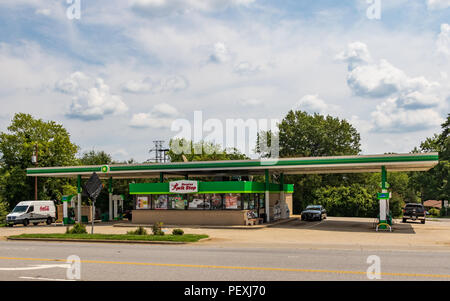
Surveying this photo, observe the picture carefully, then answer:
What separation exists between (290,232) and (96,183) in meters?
13.1

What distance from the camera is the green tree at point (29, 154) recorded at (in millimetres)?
52450

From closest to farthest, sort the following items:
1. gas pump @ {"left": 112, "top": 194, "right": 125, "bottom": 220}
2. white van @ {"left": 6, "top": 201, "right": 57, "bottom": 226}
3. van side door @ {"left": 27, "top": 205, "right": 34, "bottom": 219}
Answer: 1. white van @ {"left": 6, "top": 201, "right": 57, "bottom": 226}
2. van side door @ {"left": 27, "top": 205, "right": 34, "bottom": 219}
3. gas pump @ {"left": 112, "top": 194, "right": 125, "bottom": 220}

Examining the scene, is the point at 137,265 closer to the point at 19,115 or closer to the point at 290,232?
the point at 290,232

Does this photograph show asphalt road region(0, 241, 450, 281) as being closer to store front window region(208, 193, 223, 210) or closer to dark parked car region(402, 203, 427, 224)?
store front window region(208, 193, 223, 210)

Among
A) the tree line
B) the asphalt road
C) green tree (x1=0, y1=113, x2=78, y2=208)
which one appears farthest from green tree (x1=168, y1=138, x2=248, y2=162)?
the asphalt road

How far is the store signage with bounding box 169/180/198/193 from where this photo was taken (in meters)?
36.1

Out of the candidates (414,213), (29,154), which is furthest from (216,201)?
(29,154)

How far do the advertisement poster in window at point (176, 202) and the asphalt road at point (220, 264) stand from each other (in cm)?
1739

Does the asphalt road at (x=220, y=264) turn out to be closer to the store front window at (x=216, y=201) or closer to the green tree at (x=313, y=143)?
the store front window at (x=216, y=201)

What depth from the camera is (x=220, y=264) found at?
48.8 ft

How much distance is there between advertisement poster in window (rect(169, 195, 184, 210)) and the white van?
13.9 meters

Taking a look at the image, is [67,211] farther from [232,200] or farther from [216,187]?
[232,200]

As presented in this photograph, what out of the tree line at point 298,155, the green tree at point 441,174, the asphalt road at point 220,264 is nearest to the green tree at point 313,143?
the tree line at point 298,155

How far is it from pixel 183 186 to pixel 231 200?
4.08m
